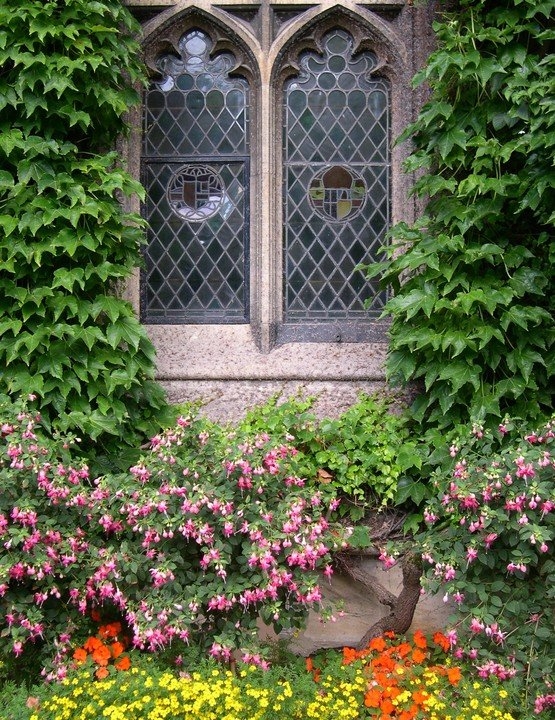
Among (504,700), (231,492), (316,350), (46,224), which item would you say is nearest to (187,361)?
(316,350)

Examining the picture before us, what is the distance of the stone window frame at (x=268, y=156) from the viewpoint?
15.8 feet

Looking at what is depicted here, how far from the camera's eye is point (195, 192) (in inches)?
199

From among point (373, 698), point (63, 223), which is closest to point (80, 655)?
point (373, 698)

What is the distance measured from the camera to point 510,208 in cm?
438

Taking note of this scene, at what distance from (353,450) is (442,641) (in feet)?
3.68

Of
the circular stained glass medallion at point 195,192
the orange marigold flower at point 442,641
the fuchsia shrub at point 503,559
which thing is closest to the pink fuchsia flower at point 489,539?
the fuchsia shrub at point 503,559

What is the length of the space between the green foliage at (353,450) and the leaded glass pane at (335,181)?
775 mm

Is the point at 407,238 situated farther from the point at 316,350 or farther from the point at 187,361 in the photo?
the point at 187,361

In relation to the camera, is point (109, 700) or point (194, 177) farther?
point (194, 177)

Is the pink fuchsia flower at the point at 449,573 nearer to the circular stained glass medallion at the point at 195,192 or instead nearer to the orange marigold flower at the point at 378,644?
A: the orange marigold flower at the point at 378,644

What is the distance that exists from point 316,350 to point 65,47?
2243 millimetres

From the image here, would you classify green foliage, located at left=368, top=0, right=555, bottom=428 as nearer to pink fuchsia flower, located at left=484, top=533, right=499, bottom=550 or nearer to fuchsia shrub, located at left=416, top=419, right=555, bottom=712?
fuchsia shrub, located at left=416, top=419, right=555, bottom=712

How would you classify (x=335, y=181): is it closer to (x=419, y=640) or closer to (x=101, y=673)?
(x=419, y=640)

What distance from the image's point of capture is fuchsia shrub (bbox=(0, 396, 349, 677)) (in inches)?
136
